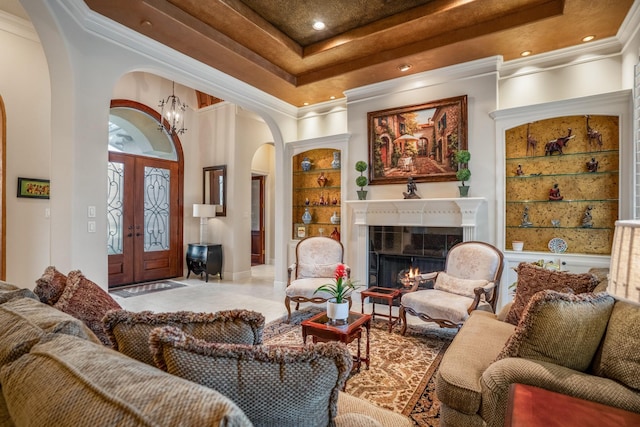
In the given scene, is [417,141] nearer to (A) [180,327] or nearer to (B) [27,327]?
(A) [180,327]

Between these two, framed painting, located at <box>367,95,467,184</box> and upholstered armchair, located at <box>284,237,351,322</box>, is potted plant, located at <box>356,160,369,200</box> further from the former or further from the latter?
upholstered armchair, located at <box>284,237,351,322</box>

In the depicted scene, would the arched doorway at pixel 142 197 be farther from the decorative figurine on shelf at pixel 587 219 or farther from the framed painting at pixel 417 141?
the decorative figurine on shelf at pixel 587 219

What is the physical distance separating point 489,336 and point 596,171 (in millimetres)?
2726

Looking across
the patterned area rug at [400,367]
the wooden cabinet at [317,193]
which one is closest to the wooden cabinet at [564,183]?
the patterned area rug at [400,367]

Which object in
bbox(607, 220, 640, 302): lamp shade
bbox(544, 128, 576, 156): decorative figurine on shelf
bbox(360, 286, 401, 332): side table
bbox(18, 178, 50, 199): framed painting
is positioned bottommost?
bbox(360, 286, 401, 332): side table

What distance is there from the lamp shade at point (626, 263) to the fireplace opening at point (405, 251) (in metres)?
3.06

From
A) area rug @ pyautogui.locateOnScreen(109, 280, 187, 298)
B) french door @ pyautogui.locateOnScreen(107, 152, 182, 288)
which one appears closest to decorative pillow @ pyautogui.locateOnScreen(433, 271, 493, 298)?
area rug @ pyautogui.locateOnScreen(109, 280, 187, 298)

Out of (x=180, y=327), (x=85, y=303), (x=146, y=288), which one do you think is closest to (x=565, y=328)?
(x=180, y=327)

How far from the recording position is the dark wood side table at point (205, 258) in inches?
236

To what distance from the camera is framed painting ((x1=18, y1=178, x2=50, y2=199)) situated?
3764 millimetres

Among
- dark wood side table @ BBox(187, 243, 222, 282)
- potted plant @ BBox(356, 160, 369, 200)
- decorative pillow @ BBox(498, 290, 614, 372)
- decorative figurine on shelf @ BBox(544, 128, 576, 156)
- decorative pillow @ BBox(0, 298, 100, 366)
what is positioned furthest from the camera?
dark wood side table @ BBox(187, 243, 222, 282)

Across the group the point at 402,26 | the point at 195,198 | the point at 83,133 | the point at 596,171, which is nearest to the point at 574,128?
the point at 596,171

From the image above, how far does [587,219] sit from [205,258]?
18.8ft

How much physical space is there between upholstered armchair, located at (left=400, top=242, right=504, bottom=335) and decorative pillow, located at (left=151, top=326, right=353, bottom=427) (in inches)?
96.3
